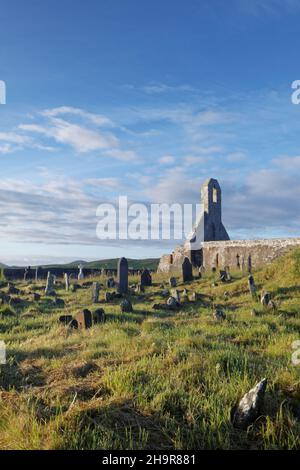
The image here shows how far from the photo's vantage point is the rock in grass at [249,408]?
4.02 meters

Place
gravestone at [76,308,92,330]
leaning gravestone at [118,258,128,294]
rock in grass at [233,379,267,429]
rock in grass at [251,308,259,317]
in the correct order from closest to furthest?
rock in grass at [233,379,267,429], gravestone at [76,308,92,330], rock in grass at [251,308,259,317], leaning gravestone at [118,258,128,294]

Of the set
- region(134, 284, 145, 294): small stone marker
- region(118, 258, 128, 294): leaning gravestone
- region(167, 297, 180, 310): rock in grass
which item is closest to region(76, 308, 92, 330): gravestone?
region(167, 297, 180, 310): rock in grass

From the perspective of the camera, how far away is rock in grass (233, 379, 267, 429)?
402 centimetres

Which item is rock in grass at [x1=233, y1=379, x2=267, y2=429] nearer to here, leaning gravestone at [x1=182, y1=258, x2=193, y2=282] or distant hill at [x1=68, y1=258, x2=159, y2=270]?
leaning gravestone at [x1=182, y1=258, x2=193, y2=282]

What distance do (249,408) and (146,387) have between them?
120 centimetres

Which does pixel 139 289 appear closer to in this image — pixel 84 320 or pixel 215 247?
pixel 84 320

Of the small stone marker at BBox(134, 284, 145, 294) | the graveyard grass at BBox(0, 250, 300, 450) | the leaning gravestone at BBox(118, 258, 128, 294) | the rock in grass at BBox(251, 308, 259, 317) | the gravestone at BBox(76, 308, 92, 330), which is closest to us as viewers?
the graveyard grass at BBox(0, 250, 300, 450)

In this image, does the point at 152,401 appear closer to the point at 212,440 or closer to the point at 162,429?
the point at 162,429

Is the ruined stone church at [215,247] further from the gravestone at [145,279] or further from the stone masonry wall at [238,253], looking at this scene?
the gravestone at [145,279]

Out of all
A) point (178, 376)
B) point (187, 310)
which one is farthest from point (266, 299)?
point (178, 376)

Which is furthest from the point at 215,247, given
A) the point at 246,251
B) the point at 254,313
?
the point at 254,313

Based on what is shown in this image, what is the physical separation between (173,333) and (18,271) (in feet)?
93.4

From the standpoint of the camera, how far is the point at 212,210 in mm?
34750

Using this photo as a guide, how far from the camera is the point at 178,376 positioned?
5.00 meters
